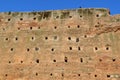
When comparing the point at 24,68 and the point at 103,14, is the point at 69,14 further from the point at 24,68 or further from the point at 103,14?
the point at 24,68

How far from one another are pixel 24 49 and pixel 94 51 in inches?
233

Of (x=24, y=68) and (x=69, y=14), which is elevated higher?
(x=69, y=14)

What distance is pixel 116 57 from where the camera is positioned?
25391 mm

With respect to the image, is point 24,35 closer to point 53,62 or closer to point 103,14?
point 53,62

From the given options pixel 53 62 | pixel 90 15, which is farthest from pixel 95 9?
pixel 53 62

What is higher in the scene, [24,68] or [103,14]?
[103,14]

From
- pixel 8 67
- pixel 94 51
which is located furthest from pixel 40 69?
pixel 94 51

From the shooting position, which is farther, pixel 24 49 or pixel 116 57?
pixel 24 49

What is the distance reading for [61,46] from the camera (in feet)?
87.2

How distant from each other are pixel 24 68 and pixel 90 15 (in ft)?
23.3

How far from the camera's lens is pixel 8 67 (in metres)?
26.8

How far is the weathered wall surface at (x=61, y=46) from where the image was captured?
83.8ft

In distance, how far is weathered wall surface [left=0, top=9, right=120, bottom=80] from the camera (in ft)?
83.8

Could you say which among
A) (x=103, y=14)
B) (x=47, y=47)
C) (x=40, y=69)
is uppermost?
(x=103, y=14)
